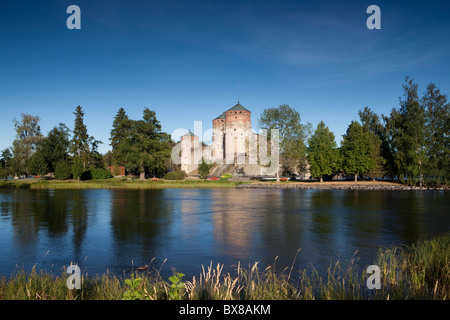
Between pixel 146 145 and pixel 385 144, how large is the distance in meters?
46.5

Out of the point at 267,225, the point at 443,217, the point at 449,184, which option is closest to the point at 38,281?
the point at 267,225

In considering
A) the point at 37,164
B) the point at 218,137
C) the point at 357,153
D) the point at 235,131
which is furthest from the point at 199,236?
the point at 218,137

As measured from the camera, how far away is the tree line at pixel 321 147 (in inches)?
1881

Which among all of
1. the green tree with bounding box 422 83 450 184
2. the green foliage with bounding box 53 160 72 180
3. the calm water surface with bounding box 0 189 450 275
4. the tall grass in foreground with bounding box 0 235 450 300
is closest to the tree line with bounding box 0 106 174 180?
the green foliage with bounding box 53 160 72 180

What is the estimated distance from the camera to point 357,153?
54781 millimetres

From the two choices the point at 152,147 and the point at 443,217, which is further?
the point at 152,147

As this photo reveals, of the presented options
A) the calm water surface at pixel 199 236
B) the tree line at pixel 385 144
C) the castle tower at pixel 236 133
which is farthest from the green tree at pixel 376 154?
the calm water surface at pixel 199 236

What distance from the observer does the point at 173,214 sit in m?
21.8

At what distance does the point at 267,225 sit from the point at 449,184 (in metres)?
41.8

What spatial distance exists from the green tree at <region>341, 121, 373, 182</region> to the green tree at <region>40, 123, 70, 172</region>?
184ft

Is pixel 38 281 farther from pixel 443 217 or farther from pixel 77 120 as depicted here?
pixel 77 120

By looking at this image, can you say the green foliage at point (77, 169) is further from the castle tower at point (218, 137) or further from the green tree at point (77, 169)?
the castle tower at point (218, 137)
